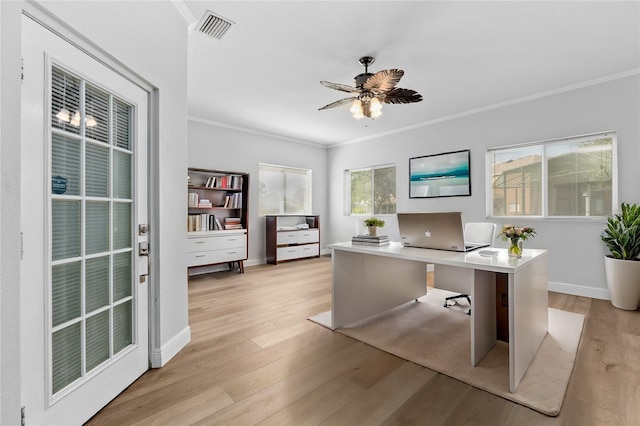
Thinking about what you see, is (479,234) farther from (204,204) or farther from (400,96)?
(204,204)

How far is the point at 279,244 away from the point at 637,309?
489 cm

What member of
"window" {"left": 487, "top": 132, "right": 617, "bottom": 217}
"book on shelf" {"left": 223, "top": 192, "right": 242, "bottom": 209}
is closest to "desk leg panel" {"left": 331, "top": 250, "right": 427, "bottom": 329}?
"window" {"left": 487, "top": 132, "right": 617, "bottom": 217}

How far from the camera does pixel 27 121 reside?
120 cm

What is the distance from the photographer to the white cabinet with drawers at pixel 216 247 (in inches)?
173

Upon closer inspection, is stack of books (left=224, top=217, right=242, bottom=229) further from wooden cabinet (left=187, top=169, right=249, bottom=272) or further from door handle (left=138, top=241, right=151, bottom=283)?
door handle (left=138, top=241, right=151, bottom=283)

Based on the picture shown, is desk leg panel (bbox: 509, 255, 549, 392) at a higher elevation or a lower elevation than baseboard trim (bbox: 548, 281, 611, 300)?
higher

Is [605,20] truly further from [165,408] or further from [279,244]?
[279,244]

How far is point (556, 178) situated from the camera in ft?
12.6

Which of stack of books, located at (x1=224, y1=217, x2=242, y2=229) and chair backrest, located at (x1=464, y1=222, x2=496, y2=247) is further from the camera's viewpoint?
stack of books, located at (x1=224, y1=217, x2=242, y2=229)

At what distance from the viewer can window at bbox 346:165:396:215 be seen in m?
5.82

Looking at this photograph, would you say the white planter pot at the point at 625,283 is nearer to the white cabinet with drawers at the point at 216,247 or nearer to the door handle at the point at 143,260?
the door handle at the point at 143,260

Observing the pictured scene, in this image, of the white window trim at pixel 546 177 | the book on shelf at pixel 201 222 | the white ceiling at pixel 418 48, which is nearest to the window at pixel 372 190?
the white window trim at pixel 546 177

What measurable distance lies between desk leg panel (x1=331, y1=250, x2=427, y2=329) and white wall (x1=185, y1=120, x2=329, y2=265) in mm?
3241

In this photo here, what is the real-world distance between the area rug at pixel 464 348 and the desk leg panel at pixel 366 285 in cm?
10
